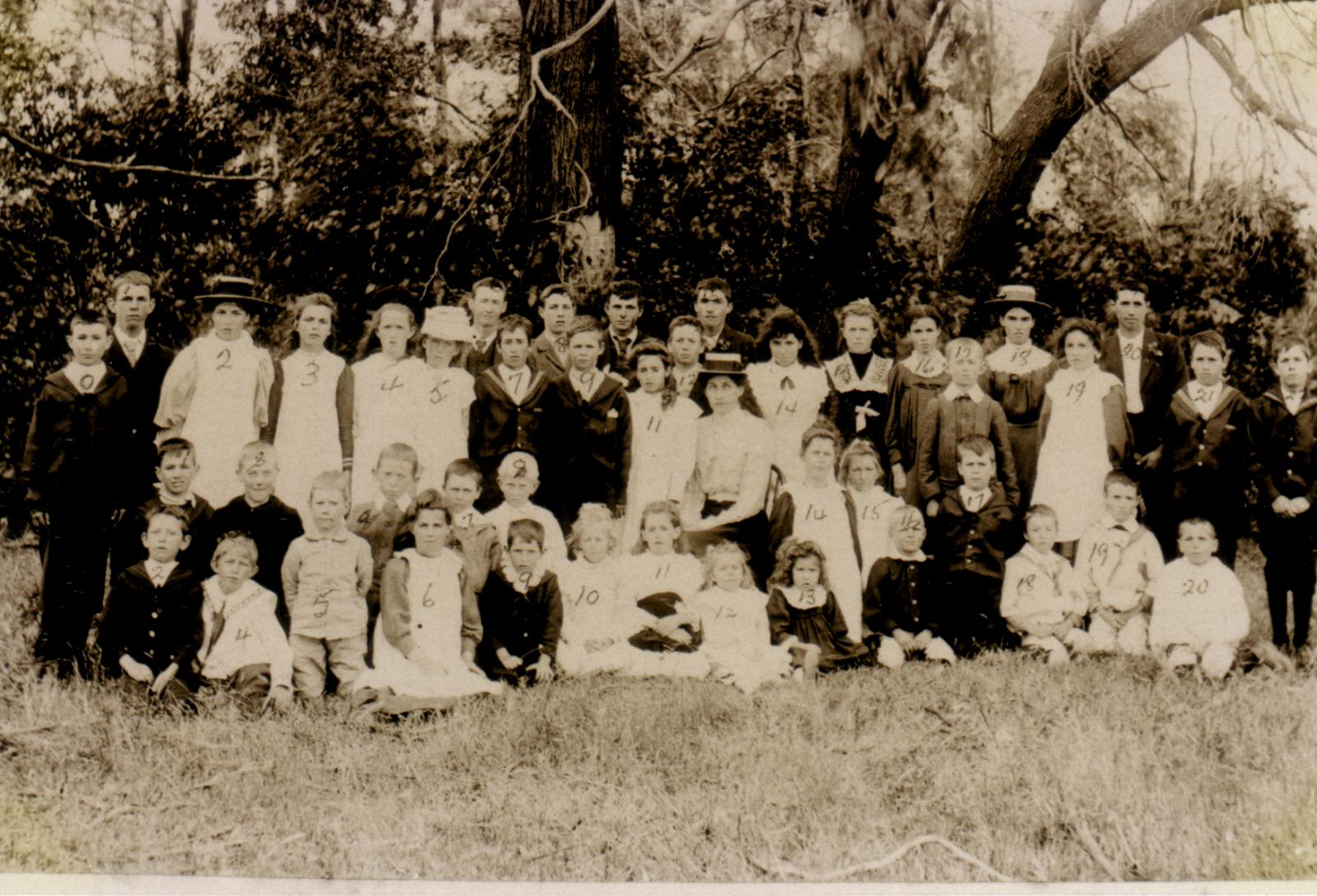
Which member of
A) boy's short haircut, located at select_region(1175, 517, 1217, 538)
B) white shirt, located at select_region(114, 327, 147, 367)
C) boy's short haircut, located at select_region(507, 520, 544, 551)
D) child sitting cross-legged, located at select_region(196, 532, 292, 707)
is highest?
white shirt, located at select_region(114, 327, 147, 367)

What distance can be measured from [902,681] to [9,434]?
4.38 meters

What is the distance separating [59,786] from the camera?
4.40 metres

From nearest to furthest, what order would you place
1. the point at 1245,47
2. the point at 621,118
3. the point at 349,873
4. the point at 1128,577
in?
the point at 349,873 → the point at 1128,577 → the point at 1245,47 → the point at 621,118

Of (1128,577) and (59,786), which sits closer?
(59,786)

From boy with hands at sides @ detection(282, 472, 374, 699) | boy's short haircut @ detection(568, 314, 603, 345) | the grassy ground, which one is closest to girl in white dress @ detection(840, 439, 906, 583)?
the grassy ground

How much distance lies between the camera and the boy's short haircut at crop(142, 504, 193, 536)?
490 centimetres

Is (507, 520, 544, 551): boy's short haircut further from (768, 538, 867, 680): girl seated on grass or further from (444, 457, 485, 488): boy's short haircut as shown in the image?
(768, 538, 867, 680): girl seated on grass

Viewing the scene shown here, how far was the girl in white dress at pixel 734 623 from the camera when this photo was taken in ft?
16.8

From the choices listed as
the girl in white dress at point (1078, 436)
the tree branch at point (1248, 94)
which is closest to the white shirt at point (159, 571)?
the girl in white dress at point (1078, 436)

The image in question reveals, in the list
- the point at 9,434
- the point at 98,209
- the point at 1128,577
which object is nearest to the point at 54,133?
the point at 98,209

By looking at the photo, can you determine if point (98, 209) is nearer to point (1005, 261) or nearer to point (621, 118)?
point (621, 118)

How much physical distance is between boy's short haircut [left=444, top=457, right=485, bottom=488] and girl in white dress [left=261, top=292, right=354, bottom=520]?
0.52 metres

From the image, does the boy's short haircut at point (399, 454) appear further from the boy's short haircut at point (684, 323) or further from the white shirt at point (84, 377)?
the boy's short haircut at point (684, 323)

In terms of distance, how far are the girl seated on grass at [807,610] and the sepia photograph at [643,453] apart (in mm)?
20
